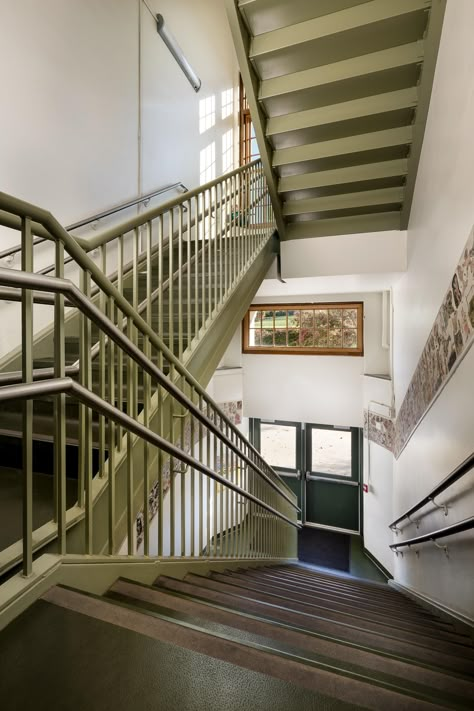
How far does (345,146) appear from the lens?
2418 mm

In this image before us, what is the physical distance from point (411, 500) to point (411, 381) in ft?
3.17

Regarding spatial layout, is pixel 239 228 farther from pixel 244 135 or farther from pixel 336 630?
pixel 244 135

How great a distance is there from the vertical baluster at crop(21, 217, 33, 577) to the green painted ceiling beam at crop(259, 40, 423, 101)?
205 cm

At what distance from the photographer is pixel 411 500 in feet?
9.21

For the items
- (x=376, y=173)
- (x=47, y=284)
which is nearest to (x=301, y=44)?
(x=376, y=173)

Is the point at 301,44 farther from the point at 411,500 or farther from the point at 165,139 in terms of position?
the point at 411,500

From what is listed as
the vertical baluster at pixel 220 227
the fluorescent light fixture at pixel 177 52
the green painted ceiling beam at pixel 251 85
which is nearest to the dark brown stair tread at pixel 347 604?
the vertical baluster at pixel 220 227

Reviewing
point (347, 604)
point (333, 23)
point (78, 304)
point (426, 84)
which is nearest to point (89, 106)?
point (333, 23)

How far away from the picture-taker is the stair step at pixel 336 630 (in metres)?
1.07

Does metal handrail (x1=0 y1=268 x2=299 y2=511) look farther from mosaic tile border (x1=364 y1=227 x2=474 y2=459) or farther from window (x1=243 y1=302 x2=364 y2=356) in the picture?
window (x1=243 y1=302 x2=364 y2=356)

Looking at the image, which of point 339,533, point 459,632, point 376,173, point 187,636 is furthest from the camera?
point 339,533

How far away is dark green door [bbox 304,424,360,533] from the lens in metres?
5.63

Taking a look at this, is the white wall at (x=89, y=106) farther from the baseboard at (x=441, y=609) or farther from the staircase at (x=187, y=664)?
the baseboard at (x=441, y=609)

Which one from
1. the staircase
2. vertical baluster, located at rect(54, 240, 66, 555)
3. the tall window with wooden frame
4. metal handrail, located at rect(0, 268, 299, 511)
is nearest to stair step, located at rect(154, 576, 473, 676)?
the staircase
